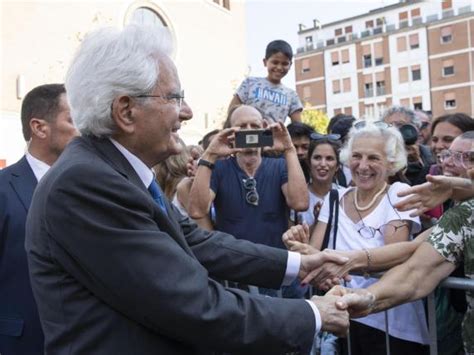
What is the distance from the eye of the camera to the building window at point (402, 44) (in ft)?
177

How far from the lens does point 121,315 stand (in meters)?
1.59

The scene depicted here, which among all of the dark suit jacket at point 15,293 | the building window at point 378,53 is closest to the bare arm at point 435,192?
the dark suit jacket at point 15,293

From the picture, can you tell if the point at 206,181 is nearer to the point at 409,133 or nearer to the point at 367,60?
the point at 409,133

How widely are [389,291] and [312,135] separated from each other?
2227 mm

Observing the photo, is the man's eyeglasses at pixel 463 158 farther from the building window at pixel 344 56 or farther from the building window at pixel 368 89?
the building window at pixel 344 56

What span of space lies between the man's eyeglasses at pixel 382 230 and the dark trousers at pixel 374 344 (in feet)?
1.64

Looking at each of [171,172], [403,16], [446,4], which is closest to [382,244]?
[171,172]

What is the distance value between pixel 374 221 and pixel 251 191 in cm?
107

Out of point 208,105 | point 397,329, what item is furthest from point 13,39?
point 397,329

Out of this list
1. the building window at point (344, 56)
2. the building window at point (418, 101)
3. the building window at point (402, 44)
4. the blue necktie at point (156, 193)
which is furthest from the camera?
the building window at point (344, 56)

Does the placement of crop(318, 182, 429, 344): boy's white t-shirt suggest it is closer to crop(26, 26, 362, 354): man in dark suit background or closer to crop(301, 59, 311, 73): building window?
crop(26, 26, 362, 354): man in dark suit background

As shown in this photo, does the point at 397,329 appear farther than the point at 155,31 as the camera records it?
Yes

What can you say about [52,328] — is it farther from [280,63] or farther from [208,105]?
[208,105]

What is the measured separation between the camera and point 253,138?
402cm
